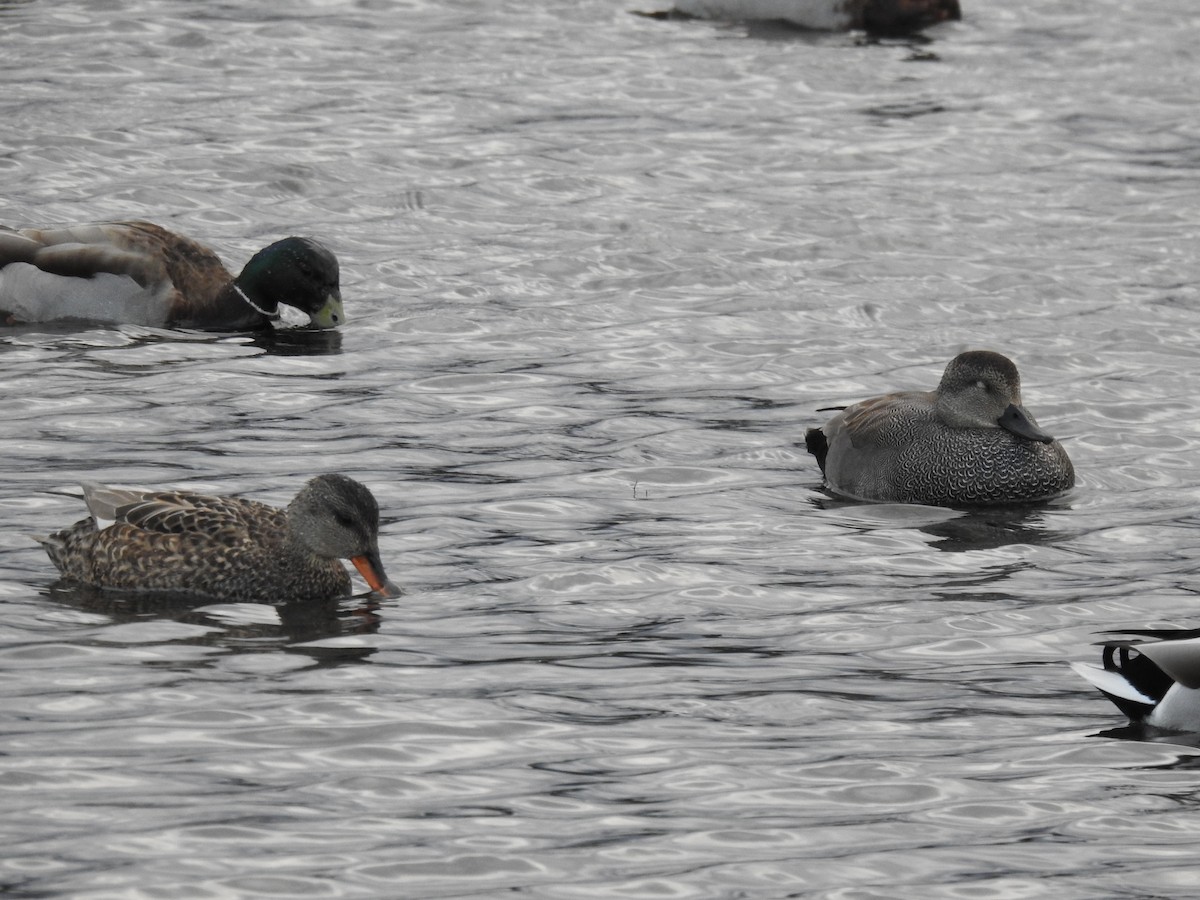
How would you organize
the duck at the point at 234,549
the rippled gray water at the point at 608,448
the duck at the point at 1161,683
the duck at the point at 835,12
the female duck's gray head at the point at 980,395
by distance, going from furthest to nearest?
the duck at the point at 835,12
the female duck's gray head at the point at 980,395
the duck at the point at 234,549
the duck at the point at 1161,683
the rippled gray water at the point at 608,448

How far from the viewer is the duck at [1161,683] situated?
8031 mm

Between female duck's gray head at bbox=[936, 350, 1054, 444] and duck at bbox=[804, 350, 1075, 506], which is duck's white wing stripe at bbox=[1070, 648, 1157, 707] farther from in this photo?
female duck's gray head at bbox=[936, 350, 1054, 444]

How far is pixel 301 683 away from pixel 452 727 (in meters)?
0.73

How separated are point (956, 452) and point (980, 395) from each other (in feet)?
1.33

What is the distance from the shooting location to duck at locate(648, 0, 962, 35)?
23859 millimetres

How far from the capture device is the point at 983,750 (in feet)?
25.8

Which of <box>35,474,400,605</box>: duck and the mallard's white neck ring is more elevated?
the mallard's white neck ring

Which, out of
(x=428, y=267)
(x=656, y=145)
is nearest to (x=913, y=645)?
(x=428, y=267)

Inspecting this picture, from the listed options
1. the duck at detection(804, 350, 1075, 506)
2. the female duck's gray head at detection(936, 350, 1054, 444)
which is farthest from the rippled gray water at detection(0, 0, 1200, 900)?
the female duck's gray head at detection(936, 350, 1054, 444)

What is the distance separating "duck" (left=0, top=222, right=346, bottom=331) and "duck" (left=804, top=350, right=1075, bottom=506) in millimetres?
4075

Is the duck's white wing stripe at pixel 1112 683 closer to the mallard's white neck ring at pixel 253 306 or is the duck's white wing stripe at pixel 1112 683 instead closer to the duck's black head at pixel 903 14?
the mallard's white neck ring at pixel 253 306

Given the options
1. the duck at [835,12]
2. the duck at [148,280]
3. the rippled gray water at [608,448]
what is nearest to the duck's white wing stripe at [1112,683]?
the rippled gray water at [608,448]

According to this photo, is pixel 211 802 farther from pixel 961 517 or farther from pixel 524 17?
pixel 524 17

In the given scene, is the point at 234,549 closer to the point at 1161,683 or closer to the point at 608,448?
the point at 608,448
